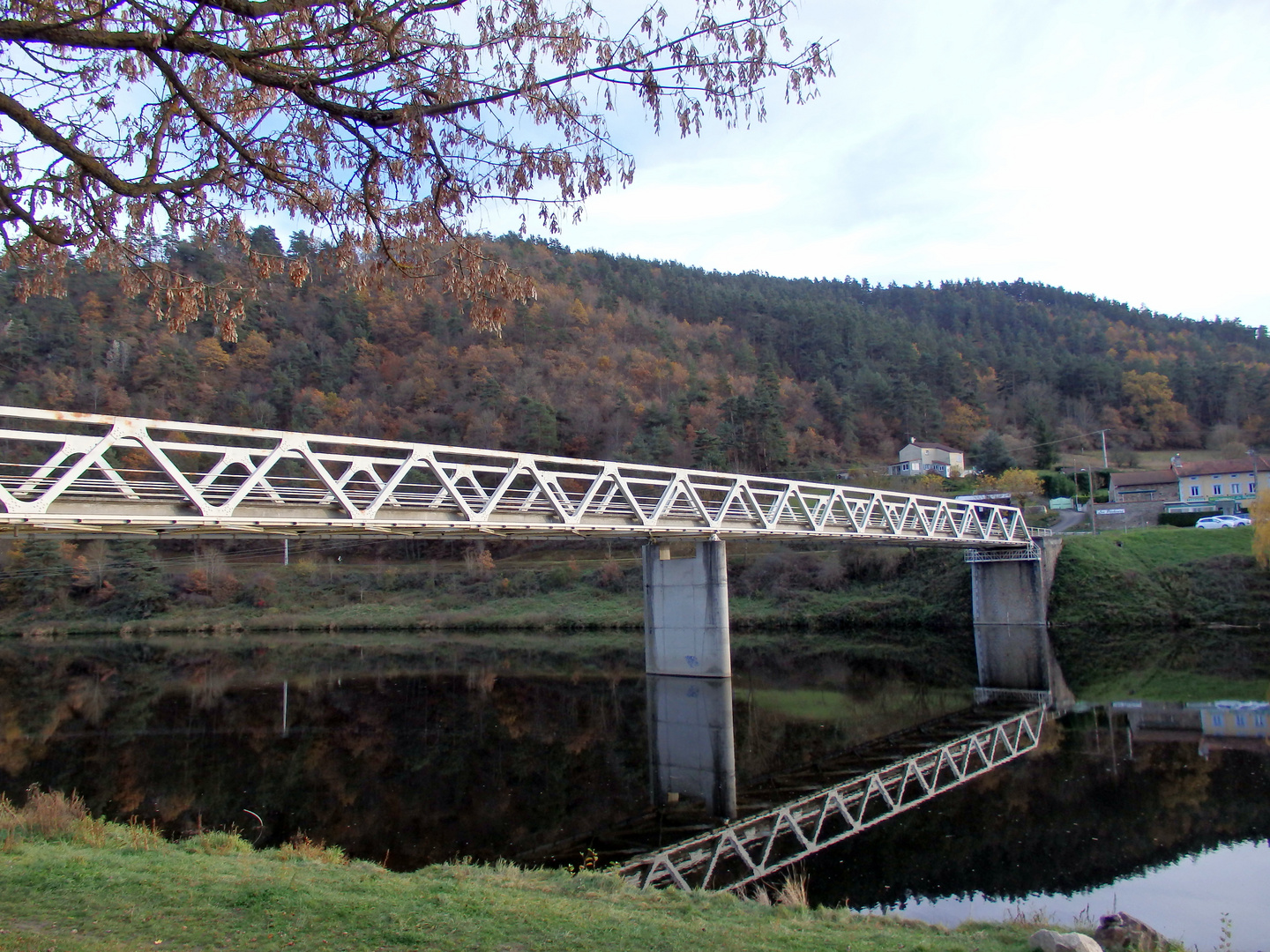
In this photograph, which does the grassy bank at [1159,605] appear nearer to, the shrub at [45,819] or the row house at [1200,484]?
the row house at [1200,484]

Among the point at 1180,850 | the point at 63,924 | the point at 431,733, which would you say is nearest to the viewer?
the point at 63,924

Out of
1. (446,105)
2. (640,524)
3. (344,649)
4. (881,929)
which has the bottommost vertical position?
(344,649)

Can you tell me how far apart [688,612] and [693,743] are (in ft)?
37.6

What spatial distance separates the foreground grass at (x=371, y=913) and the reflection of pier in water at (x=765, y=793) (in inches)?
91.6

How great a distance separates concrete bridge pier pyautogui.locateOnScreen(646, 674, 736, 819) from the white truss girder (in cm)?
128

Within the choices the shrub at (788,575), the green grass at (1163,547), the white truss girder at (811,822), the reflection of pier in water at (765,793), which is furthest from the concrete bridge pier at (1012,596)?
the white truss girder at (811,822)

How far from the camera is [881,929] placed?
841 centimetres

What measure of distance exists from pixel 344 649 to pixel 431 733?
26.2m

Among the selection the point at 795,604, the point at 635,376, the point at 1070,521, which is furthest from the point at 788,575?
the point at 635,376

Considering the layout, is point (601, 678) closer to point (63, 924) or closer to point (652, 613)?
point (652, 613)

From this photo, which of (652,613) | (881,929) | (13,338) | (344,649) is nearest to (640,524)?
(652,613)

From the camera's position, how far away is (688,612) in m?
32.1

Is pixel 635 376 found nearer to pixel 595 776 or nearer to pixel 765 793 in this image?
pixel 595 776

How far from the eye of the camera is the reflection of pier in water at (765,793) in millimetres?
12172
